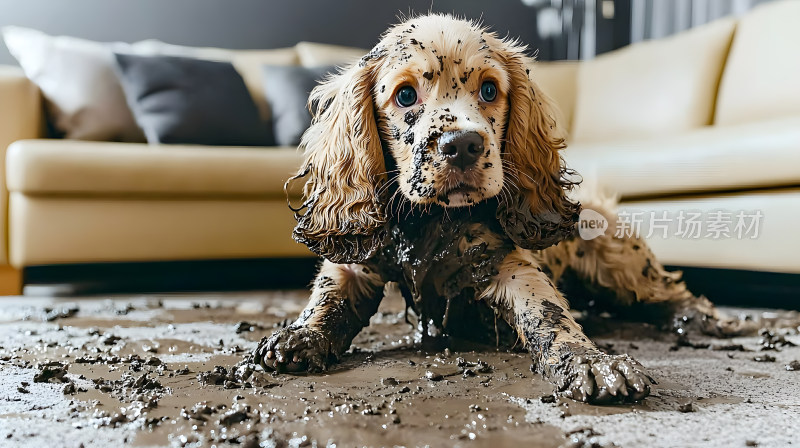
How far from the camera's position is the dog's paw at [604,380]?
1.19 m

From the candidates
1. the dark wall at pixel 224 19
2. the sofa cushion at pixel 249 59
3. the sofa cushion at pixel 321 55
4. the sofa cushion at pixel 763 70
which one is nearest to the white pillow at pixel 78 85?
the sofa cushion at pixel 249 59

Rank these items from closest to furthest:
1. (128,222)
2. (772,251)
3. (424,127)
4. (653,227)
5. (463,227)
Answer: (424,127)
(463,227)
(772,251)
(653,227)
(128,222)

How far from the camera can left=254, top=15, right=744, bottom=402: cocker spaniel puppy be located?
1.43m

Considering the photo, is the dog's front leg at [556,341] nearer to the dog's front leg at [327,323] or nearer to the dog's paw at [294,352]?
the dog's front leg at [327,323]

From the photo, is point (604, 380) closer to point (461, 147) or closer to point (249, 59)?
point (461, 147)

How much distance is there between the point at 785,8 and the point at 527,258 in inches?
109

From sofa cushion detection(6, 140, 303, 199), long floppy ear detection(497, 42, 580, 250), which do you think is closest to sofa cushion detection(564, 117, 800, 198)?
long floppy ear detection(497, 42, 580, 250)

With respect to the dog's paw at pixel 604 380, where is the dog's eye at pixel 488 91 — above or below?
above

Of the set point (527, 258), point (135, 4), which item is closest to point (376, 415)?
point (527, 258)

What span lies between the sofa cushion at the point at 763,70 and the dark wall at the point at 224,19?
5.29 feet

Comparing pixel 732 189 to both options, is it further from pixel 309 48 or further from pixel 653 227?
pixel 309 48

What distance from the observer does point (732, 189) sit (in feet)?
8.39

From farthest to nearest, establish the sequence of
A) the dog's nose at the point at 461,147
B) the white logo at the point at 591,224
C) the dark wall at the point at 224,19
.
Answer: the dark wall at the point at 224,19 → the white logo at the point at 591,224 → the dog's nose at the point at 461,147

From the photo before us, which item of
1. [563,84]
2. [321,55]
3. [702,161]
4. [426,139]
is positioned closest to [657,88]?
[563,84]
